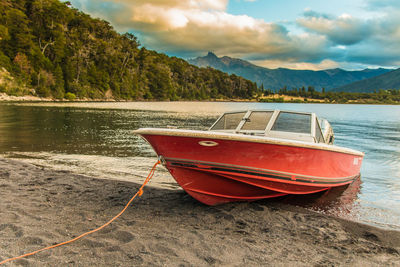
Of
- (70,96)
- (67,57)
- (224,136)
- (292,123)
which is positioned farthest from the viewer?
(67,57)

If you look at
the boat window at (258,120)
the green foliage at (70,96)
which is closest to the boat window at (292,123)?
the boat window at (258,120)

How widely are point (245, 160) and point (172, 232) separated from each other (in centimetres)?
201

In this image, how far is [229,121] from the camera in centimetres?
820

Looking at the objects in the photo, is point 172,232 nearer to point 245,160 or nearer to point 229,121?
point 245,160

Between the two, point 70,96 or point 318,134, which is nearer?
point 318,134

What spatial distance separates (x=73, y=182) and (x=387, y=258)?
25.0 feet

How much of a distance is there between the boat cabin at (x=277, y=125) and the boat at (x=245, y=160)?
0.08ft

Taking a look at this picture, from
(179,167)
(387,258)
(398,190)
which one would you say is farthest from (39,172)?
(398,190)

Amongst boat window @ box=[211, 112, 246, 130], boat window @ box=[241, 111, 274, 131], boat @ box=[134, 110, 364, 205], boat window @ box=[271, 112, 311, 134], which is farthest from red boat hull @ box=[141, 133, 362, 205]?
boat window @ box=[211, 112, 246, 130]

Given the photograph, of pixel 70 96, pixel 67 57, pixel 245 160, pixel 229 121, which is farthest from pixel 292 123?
pixel 67 57

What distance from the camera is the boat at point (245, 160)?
19.5 ft

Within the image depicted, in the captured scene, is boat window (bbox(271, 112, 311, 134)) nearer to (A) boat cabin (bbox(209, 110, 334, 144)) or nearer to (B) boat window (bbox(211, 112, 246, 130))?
(A) boat cabin (bbox(209, 110, 334, 144))

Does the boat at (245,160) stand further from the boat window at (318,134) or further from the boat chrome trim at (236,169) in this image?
the boat window at (318,134)

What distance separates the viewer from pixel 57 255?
412cm
